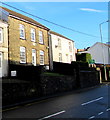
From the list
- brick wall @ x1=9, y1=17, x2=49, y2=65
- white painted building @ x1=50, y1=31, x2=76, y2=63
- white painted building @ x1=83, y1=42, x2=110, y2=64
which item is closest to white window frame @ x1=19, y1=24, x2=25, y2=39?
brick wall @ x1=9, y1=17, x2=49, y2=65

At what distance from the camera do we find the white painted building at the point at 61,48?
27192mm

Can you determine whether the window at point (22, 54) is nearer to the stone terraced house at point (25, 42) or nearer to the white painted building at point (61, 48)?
the stone terraced house at point (25, 42)

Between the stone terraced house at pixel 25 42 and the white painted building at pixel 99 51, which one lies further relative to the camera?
the white painted building at pixel 99 51

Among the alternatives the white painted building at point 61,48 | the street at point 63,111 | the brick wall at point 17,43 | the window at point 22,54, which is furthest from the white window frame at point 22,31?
the street at point 63,111

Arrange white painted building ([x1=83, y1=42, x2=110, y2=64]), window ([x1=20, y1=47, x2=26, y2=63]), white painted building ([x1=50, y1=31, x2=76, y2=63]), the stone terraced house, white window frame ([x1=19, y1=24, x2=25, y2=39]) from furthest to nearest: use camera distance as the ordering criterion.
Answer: white painted building ([x1=83, y1=42, x2=110, y2=64])
white painted building ([x1=50, y1=31, x2=76, y2=63])
white window frame ([x1=19, y1=24, x2=25, y2=39])
window ([x1=20, y1=47, x2=26, y2=63])
the stone terraced house

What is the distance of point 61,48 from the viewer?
29.5 metres

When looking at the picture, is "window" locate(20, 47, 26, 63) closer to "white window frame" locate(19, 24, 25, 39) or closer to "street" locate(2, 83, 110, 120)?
"white window frame" locate(19, 24, 25, 39)

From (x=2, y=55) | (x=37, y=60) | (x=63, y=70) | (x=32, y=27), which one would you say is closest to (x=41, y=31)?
(x=32, y=27)

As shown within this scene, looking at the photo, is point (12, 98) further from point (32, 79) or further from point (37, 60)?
point (37, 60)

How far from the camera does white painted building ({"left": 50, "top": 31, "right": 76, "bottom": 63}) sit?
89.2ft

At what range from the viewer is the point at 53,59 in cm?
2634

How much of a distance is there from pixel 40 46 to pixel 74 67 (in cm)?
672

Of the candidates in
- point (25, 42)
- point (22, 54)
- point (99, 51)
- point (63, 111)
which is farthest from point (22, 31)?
point (99, 51)

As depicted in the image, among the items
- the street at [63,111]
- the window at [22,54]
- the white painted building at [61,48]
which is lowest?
the street at [63,111]
